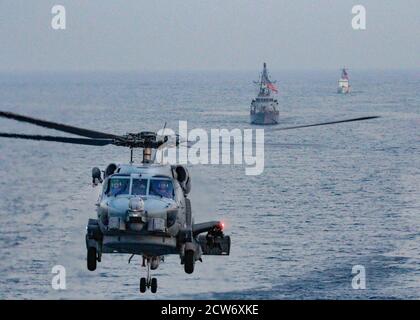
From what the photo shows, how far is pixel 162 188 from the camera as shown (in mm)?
44719

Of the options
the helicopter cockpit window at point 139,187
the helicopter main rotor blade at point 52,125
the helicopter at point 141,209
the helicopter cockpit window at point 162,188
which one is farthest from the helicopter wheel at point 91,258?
the helicopter main rotor blade at point 52,125

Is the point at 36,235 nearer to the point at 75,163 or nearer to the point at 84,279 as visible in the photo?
the point at 84,279

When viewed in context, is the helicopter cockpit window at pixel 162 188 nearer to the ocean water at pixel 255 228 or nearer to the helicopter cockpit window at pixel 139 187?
the helicopter cockpit window at pixel 139 187

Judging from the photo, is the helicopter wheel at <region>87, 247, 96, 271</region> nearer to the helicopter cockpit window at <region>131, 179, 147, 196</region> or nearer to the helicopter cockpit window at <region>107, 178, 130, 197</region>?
the helicopter cockpit window at <region>107, 178, 130, 197</region>

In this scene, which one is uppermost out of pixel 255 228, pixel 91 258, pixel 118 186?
pixel 118 186

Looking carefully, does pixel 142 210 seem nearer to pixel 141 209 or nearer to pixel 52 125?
pixel 141 209

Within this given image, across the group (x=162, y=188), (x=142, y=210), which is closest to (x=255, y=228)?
(x=162, y=188)

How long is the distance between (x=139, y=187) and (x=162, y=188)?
0.97 metres

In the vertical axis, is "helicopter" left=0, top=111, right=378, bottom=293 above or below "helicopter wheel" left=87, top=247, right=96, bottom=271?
above

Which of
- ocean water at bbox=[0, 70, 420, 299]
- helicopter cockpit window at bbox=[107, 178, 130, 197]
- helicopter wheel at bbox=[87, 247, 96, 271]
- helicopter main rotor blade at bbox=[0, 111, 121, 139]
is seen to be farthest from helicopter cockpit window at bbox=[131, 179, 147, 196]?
ocean water at bbox=[0, 70, 420, 299]

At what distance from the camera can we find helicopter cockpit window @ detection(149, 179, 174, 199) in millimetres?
44469

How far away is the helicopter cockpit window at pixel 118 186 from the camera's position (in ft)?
145
